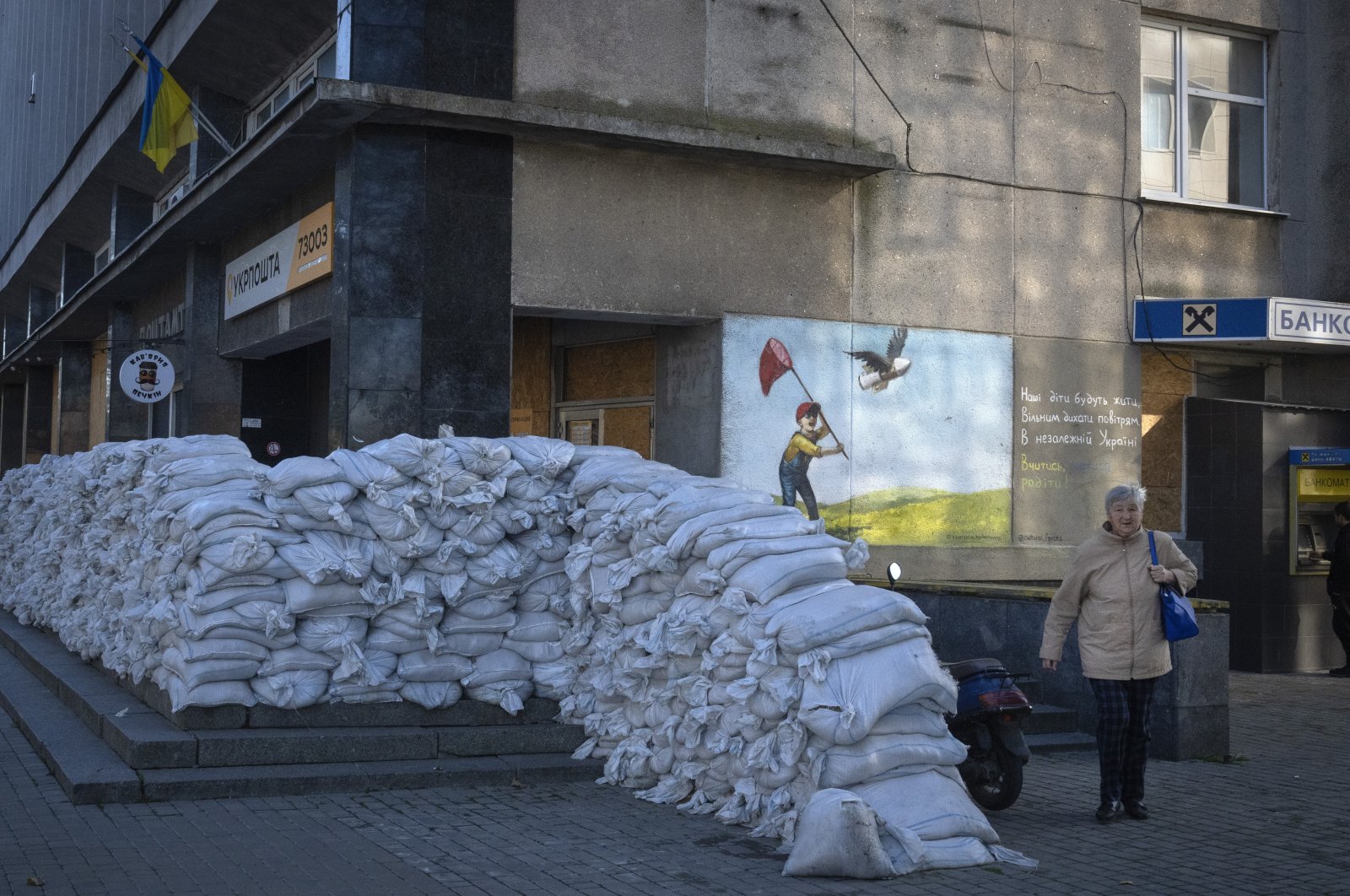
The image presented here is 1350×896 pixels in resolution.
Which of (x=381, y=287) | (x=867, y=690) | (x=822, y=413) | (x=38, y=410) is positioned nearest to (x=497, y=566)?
(x=867, y=690)

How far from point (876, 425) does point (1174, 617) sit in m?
5.83

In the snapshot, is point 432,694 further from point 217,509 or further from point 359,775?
point 217,509

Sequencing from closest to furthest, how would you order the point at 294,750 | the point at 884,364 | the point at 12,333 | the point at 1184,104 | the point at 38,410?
the point at 294,750
the point at 884,364
the point at 1184,104
the point at 38,410
the point at 12,333

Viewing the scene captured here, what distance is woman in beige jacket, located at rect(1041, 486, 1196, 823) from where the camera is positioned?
718 centimetres

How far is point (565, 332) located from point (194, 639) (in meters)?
7.17

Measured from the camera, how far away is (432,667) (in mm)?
7945

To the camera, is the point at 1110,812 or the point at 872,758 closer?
the point at 872,758

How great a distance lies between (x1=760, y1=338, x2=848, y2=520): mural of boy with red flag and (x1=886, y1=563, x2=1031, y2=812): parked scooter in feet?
16.7

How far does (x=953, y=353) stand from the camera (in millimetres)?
13234

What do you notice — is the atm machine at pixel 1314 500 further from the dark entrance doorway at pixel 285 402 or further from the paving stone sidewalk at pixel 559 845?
the dark entrance doorway at pixel 285 402

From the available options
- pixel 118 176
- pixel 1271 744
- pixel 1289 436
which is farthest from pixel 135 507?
pixel 118 176

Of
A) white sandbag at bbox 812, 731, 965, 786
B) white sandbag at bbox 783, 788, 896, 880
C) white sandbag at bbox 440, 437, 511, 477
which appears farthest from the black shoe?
white sandbag at bbox 440, 437, 511, 477

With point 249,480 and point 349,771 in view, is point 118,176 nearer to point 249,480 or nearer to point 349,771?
point 249,480

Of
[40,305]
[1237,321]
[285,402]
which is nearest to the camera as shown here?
[1237,321]
